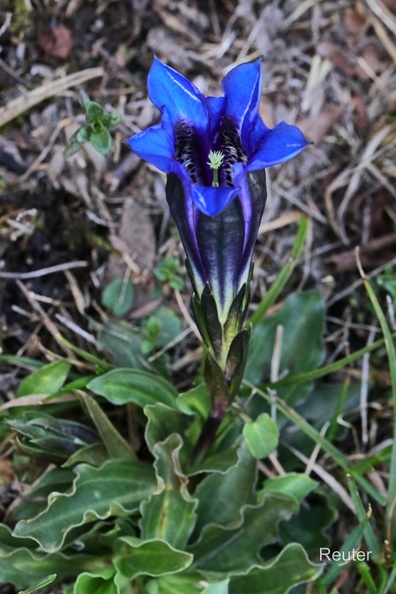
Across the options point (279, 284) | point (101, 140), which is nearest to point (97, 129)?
point (101, 140)

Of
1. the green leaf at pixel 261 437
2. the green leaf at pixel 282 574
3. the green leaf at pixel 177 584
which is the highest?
the green leaf at pixel 261 437

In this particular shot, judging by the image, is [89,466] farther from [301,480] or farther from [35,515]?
[301,480]

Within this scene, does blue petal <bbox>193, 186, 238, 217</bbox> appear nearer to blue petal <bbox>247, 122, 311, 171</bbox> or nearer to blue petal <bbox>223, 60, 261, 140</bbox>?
blue petal <bbox>247, 122, 311, 171</bbox>

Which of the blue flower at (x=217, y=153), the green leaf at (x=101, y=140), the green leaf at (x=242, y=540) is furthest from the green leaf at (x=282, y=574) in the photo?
the green leaf at (x=101, y=140)

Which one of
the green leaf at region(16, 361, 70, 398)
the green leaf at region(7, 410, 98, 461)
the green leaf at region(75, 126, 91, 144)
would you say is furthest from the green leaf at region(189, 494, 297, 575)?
the green leaf at region(75, 126, 91, 144)

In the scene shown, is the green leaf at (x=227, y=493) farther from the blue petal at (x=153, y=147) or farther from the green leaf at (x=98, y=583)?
the blue petal at (x=153, y=147)

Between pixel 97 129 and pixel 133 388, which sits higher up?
pixel 97 129

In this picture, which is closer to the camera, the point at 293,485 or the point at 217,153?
the point at 217,153

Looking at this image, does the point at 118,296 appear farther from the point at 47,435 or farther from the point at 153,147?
the point at 153,147
